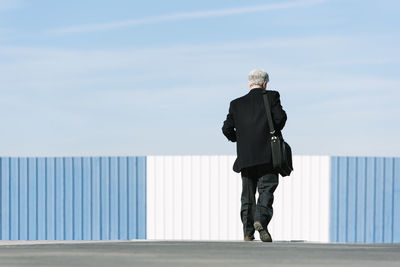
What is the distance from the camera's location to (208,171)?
14.7 meters

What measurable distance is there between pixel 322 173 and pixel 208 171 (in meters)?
2.28

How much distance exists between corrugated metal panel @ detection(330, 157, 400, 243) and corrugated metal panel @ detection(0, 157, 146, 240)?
3935 mm

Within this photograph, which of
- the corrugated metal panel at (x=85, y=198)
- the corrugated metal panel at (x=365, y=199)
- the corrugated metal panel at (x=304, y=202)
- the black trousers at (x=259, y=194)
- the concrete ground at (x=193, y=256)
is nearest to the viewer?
the concrete ground at (x=193, y=256)

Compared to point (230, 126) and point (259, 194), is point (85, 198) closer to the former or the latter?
point (230, 126)

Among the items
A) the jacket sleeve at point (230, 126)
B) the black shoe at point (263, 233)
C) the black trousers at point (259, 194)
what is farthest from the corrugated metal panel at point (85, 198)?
the black shoe at point (263, 233)

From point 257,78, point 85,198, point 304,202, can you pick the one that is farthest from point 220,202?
point 257,78

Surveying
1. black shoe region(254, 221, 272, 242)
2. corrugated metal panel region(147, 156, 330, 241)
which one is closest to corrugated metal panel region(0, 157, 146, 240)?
corrugated metal panel region(147, 156, 330, 241)

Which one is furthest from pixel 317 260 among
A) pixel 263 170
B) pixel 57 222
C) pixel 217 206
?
pixel 57 222

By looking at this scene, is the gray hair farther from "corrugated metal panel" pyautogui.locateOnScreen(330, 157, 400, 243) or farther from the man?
"corrugated metal panel" pyautogui.locateOnScreen(330, 157, 400, 243)

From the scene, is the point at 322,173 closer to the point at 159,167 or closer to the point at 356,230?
the point at 356,230

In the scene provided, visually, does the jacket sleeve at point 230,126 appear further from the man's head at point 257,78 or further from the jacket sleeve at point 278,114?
the jacket sleeve at point 278,114

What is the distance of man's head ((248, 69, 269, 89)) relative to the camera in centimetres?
598

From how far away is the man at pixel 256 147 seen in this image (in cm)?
582

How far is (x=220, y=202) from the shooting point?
14594 mm
